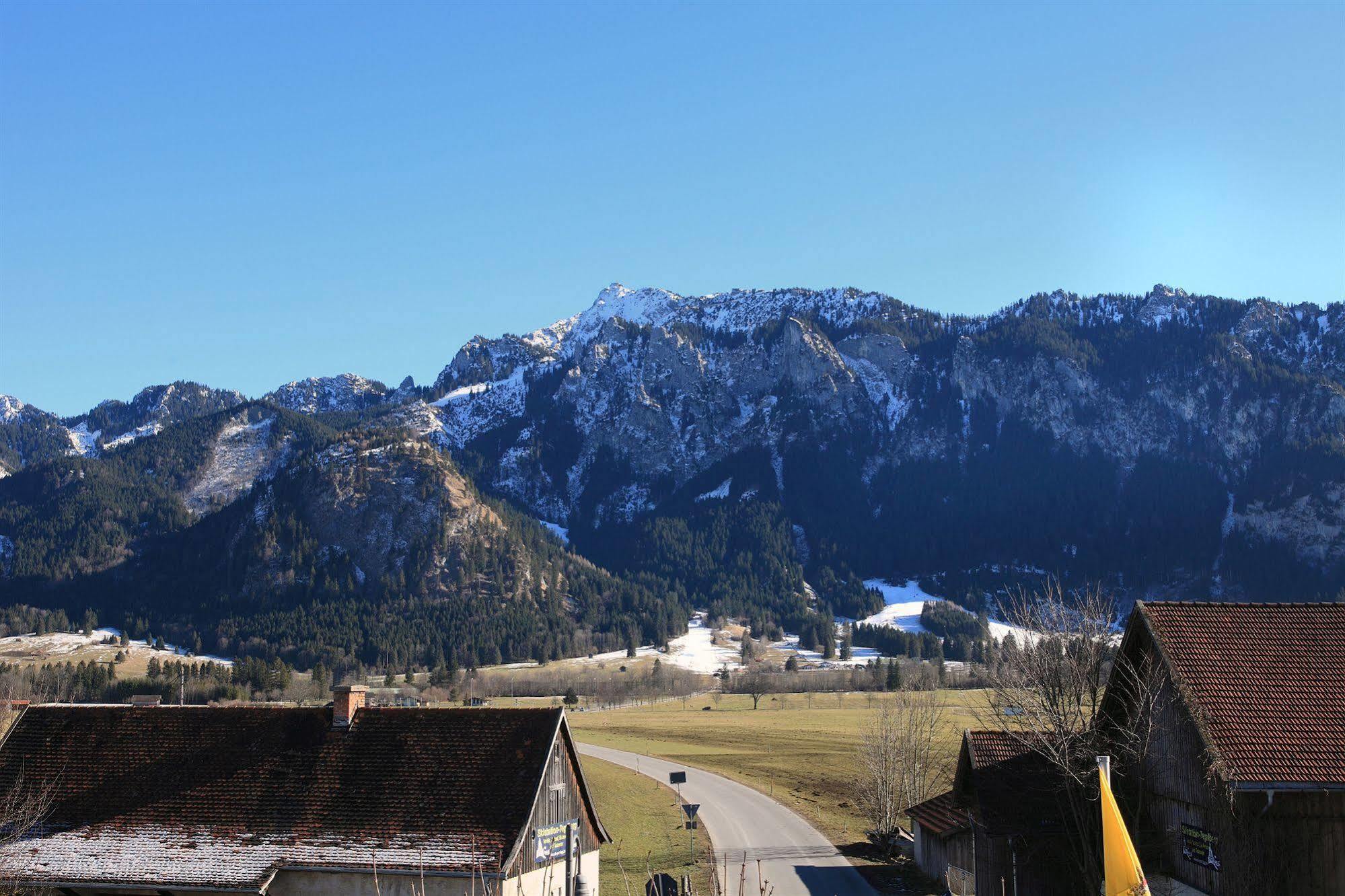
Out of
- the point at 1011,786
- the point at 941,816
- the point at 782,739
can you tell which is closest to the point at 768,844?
the point at 941,816

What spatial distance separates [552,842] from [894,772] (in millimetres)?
28037

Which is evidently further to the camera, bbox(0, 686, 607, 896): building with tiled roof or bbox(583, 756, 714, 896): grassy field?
bbox(583, 756, 714, 896): grassy field

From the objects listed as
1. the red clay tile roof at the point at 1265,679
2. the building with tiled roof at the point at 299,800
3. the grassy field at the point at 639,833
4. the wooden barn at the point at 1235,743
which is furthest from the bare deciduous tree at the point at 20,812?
the red clay tile roof at the point at 1265,679

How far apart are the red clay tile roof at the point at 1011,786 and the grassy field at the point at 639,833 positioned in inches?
377

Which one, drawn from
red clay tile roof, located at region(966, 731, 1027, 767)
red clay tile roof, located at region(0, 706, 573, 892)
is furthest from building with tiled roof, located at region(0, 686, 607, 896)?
red clay tile roof, located at region(966, 731, 1027, 767)

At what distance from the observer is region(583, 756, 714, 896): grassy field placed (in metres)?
45.4

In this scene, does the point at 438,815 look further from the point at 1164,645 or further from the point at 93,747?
the point at 1164,645

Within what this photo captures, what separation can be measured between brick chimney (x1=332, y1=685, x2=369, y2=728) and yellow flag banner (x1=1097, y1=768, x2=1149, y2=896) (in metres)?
29.1

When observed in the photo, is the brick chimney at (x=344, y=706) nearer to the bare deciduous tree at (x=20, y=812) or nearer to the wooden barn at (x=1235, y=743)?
the bare deciduous tree at (x=20, y=812)

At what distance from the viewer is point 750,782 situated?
269ft

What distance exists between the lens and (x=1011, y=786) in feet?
116

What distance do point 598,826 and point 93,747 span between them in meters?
18.8

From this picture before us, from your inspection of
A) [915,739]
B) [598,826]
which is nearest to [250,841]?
[598,826]

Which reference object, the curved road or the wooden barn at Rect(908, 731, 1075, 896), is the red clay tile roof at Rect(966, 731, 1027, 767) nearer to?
the wooden barn at Rect(908, 731, 1075, 896)
